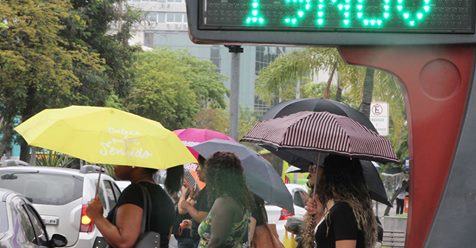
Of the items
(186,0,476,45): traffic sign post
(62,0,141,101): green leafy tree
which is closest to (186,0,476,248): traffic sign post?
(186,0,476,45): traffic sign post

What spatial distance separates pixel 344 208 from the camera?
16.7ft

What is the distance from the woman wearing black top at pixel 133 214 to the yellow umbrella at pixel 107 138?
0.42 feet

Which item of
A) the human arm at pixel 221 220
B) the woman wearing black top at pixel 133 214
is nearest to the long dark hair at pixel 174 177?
the woman wearing black top at pixel 133 214

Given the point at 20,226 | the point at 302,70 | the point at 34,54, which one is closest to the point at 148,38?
the point at 34,54

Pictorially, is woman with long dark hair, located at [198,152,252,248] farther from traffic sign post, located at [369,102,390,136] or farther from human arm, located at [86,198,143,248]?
traffic sign post, located at [369,102,390,136]

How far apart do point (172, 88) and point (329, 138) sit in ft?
170

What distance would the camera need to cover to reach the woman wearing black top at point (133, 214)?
20.2ft

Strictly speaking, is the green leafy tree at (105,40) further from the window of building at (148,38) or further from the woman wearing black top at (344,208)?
the window of building at (148,38)

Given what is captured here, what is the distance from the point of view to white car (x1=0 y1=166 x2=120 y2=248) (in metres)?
13.0

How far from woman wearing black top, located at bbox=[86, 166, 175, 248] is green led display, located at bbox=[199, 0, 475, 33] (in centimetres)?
314

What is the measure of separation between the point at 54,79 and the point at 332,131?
70.3 ft

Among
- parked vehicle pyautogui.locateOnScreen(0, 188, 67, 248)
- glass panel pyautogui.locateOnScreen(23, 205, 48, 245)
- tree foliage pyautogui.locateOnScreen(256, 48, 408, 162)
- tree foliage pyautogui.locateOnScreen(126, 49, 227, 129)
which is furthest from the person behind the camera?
tree foliage pyautogui.locateOnScreen(126, 49, 227, 129)

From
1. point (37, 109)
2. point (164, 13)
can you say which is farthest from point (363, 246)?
point (164, 13)

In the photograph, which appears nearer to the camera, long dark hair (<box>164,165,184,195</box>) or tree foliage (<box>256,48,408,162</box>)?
long dark hair (<box>164,165,184,195</box>)
